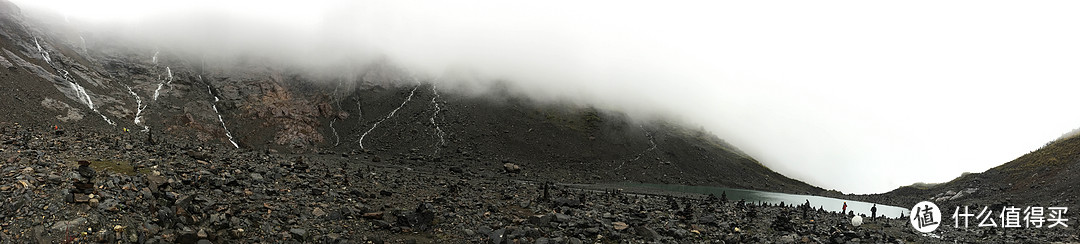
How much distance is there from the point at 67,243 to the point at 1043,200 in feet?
320

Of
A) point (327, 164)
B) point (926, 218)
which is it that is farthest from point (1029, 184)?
point (327, 164)

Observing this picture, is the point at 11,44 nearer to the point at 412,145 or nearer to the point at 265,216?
the point at 412,145

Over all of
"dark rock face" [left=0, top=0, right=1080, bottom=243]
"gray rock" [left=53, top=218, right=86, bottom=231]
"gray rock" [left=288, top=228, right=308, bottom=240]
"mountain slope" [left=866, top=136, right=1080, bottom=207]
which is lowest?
"gray rock" [left=288, top=228, right=308, bottom=240]

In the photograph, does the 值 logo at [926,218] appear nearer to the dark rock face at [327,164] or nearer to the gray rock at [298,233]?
the dark rock face at [327,164]

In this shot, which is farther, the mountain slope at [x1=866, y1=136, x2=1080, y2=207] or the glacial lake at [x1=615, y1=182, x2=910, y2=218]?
the glacial lake at [x1=615, y1=182, x2=910, y2=218]

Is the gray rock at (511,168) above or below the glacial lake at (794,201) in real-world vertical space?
below

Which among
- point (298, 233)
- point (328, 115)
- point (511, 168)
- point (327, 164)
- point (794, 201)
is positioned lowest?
point (298, 233)

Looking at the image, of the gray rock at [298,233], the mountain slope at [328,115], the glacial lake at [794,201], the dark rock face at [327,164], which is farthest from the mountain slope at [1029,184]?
the gray rock at [298,233]

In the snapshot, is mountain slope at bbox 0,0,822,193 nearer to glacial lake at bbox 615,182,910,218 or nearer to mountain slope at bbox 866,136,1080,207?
glacial lake at bbox 615,182,910,218

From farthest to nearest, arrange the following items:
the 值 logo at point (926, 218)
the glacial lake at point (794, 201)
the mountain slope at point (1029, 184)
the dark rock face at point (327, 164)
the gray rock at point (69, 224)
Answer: the glacial lake at point (794, 201), the mountain slope at point (1029, 184), the 值 logo at point (926, 218), the dark rock face at point (327, 164), the gray rock at point (69, 224)

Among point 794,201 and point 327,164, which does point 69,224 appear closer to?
point 327,164

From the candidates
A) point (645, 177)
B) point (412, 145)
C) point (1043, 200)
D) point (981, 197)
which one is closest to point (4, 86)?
point (412, 145)

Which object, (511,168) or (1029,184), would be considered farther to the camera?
(511,168)

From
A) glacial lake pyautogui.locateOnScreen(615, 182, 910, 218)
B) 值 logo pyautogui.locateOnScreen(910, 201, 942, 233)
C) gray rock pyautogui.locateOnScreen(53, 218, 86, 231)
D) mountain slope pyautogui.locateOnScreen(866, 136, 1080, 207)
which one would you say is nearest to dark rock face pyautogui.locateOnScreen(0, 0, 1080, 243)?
gray rock pyautogui.locateOnScreen(53, 218, 86, 231)
